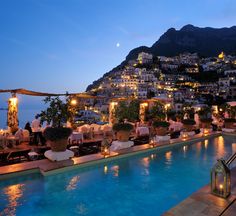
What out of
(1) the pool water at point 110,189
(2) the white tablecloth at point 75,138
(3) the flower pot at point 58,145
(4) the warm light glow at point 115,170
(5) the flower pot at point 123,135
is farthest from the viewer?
(2) the white tablecloth at point 75,138

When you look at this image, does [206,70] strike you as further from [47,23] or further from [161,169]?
[161,169]

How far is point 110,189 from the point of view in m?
6.61

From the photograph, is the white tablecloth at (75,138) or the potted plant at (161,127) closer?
the white tablecloth at (75,138)

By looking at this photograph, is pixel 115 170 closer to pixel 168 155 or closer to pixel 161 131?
pixel 168 155

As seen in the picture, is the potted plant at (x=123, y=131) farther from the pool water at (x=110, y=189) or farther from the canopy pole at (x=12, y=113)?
the canopy pole at (x=12, y=113)

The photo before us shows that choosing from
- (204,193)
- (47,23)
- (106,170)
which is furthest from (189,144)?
(47,23)

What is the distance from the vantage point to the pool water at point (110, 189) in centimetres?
546

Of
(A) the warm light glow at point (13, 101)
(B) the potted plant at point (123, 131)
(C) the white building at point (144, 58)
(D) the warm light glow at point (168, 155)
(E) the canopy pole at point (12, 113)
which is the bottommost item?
(D) the warm light glow at point (168, 155)

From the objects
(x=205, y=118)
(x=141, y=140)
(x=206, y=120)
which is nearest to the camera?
(x=141, y=140)

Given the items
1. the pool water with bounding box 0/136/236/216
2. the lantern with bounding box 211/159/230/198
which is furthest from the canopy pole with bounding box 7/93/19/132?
the lantern with bounding box 211/159/230/198

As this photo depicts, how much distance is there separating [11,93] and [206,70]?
133m

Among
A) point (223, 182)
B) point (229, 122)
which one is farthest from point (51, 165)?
point (229, 122)

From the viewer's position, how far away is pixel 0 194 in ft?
20.0

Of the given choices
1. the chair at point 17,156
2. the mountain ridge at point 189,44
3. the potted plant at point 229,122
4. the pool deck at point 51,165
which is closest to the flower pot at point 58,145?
the pool deck at point 51,165
